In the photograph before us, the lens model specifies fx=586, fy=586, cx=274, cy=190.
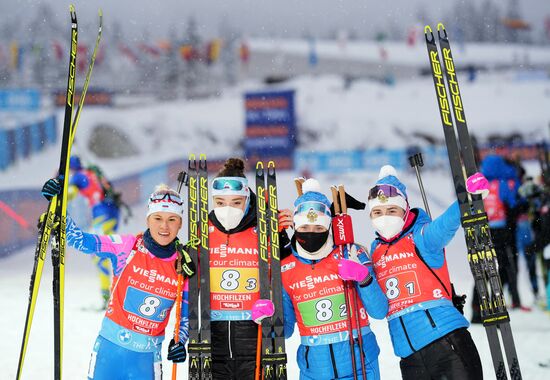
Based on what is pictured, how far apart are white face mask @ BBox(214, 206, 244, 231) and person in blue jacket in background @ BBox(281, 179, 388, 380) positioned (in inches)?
15.5

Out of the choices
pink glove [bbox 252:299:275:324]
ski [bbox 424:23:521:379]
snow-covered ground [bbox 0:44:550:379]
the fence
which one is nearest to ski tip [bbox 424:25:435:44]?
ski [bbox 424:23:521:379]

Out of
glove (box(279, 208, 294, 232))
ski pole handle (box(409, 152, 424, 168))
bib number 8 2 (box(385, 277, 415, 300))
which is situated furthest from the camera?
ski pole handle (box(409, 152, 424, 168))

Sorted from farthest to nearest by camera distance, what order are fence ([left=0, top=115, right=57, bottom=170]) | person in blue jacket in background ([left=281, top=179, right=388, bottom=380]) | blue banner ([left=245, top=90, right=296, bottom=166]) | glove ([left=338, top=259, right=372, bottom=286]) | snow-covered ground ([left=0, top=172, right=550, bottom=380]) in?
blue banner ([left=245, top=90, right=296, bottom=166]), fence ([left=0, top=115, right=57, bottom=170]), snow-covered ground ([left=0, top=172, right=550, bottom=380]), person in blue jacket in background ([left=281, top=179, right=388, bottom=380]), glove ([left=338, top=259, right=372, bottom=286])

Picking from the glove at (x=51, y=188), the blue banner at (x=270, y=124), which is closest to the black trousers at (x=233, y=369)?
the glove at (x=51, y=188)

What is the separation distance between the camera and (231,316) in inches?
134

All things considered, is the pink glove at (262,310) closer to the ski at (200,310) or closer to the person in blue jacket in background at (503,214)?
the ski at (200,310)

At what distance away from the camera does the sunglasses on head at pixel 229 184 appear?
11.6 ft

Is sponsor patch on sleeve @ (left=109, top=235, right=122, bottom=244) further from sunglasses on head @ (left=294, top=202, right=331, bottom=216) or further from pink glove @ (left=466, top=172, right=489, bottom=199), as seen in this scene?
pink glove @ (left=466, top=172, right=489, bottom=199)

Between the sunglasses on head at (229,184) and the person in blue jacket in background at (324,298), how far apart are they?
0.43m

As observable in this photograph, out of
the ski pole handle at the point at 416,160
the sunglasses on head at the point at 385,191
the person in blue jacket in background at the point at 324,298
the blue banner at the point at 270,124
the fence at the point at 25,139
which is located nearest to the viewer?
the person in blue jacket in background at the point at 324,298

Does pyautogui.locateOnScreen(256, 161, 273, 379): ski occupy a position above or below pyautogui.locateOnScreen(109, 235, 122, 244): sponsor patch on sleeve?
below

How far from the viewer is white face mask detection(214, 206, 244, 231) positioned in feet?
11.4

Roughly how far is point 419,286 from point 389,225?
368 mm

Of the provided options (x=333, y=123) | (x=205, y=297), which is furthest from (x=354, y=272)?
(x=333, y=123)
